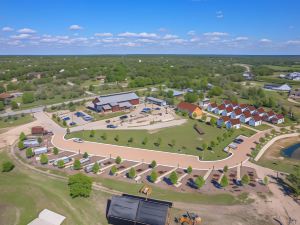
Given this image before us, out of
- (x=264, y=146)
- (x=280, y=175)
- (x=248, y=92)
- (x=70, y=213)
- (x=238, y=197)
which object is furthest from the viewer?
(x=248, y=92)

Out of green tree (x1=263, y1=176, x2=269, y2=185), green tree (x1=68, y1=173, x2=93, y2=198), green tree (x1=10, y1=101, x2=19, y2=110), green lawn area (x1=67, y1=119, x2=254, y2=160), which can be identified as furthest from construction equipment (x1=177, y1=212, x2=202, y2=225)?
green tree (x1=10, y1=101, x2=19, y2=110)

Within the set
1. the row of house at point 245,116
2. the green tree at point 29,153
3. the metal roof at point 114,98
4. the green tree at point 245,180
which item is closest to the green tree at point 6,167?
the green tree at point 29,153

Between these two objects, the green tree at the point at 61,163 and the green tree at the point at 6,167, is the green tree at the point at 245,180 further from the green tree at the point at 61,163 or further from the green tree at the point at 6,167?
the green tree at the point at 6,167

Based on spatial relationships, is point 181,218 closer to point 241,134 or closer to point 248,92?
point 241,134

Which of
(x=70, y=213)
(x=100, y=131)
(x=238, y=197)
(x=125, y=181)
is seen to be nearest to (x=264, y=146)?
(x=238, y=197)

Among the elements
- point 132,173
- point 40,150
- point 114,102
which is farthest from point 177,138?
point 114,102

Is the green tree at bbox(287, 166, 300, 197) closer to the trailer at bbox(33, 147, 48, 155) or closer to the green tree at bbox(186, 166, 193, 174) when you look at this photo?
the green tree at bbox(186, 166, 193, 174)

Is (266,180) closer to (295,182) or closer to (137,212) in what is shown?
(295,182)
